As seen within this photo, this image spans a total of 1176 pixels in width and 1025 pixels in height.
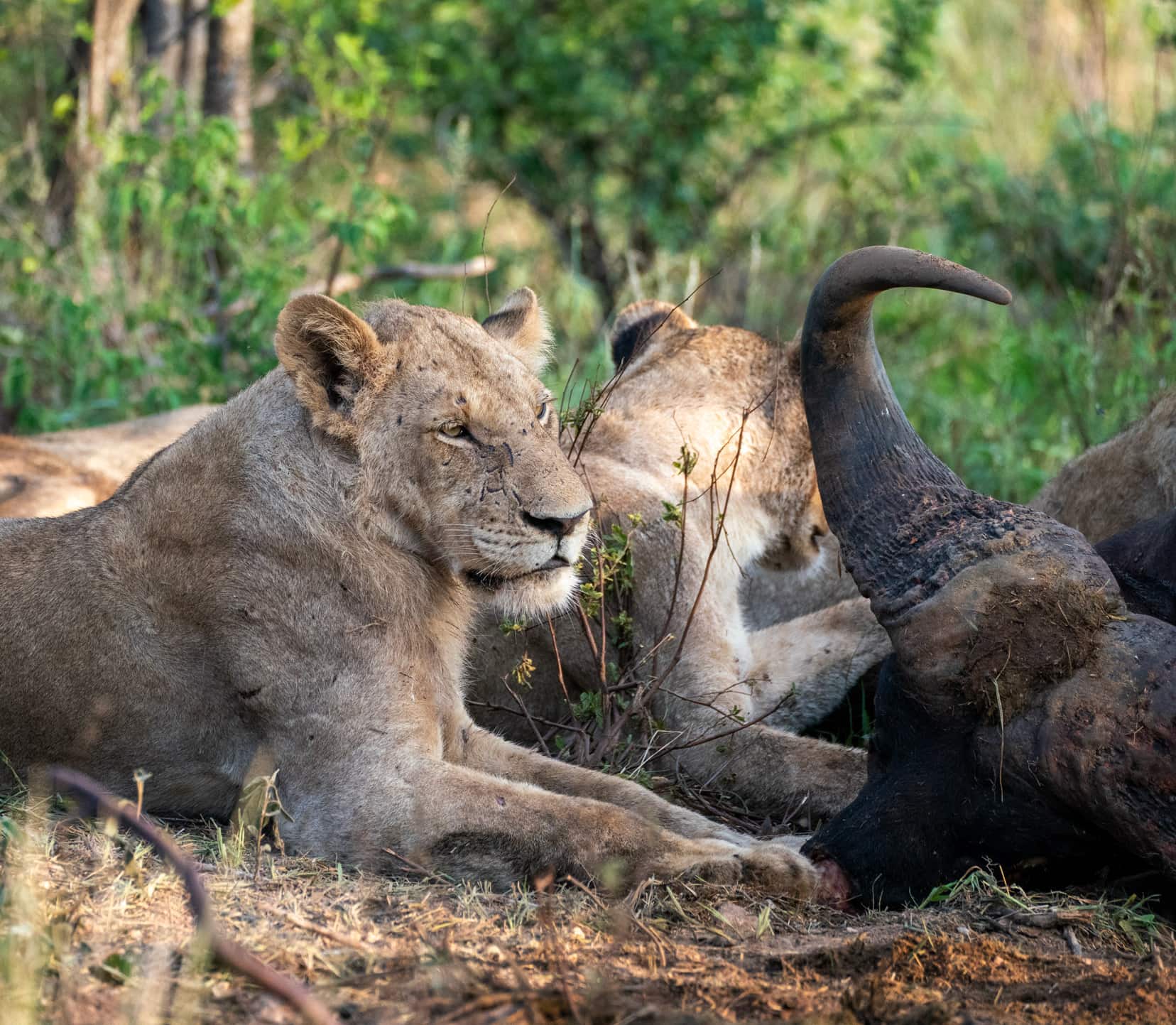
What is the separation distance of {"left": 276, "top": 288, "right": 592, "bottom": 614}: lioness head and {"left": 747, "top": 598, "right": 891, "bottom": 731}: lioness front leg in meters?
1.39

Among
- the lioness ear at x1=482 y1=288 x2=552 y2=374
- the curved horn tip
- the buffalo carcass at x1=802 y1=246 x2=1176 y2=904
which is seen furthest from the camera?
the lioness ear at x1=482 y1=288 x2=552 y2=374

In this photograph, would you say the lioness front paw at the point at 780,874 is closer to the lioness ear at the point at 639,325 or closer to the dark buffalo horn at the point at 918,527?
the dark buffalo horn at the point at 918,527

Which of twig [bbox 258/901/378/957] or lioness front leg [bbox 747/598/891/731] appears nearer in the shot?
twig [bbox 258/901/378/957]

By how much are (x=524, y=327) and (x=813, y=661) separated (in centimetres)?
163

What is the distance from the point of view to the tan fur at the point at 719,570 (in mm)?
4688

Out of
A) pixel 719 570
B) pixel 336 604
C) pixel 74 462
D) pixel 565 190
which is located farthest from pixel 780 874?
pixel 565 190

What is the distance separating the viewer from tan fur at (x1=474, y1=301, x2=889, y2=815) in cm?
469

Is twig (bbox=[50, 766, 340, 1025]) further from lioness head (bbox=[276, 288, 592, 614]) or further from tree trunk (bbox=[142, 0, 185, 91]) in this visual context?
tree trunk (bbox=[142, 0, 185, 91])

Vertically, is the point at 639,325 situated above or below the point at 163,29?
below

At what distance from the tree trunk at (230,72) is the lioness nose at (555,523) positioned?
6.28m

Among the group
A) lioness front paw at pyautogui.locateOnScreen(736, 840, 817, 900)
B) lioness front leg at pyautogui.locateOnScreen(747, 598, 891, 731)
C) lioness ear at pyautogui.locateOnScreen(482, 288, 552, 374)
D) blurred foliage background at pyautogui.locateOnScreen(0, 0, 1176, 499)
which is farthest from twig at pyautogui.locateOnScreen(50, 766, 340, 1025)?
blurred foliage background at pyautogui.locateOnScreen(0, 0, 1176, 499)

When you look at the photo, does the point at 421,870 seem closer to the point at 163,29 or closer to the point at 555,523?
the point at 555,523

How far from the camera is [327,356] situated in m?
4.04

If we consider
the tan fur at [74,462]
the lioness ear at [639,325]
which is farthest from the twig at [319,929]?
the tan fur at [74,462]
